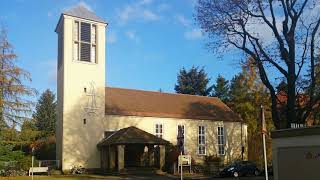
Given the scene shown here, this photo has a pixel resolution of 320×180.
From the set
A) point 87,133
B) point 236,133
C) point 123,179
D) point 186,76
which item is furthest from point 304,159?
point 186,76

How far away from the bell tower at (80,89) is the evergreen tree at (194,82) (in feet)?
128

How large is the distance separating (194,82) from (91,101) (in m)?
41.0

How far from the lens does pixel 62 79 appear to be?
46844mm

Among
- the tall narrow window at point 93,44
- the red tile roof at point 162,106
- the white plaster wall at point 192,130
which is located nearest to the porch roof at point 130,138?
the white plaster wall at point 192,130

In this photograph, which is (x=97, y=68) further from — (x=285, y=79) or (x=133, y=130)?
(x=285, y=79)

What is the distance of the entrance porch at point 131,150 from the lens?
42.9 m

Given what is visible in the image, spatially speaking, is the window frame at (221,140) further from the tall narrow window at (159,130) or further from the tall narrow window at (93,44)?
the tall narrow window at (93,44)

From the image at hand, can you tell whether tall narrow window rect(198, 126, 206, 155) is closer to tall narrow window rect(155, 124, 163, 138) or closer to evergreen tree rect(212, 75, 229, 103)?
tall narrow window rect(155, 124, 163, 138)

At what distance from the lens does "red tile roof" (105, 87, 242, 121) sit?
162 ft

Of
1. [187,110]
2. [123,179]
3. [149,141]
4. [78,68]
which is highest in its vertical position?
[78,68]

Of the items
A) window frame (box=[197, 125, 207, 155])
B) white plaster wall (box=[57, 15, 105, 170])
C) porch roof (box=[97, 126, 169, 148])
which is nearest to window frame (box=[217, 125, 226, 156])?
window frame (box=[197, 125, 207, 155])

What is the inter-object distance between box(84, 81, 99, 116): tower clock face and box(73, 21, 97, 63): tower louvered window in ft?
8.67

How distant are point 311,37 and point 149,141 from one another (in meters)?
17.0

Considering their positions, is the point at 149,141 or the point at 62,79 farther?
the point at 62,79
